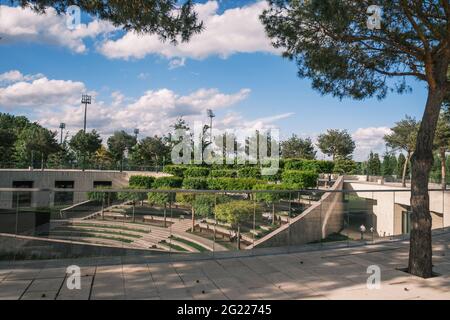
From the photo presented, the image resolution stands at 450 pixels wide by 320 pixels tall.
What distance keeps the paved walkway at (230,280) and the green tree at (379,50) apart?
908 mm

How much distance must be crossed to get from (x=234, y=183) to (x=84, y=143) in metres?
31.6

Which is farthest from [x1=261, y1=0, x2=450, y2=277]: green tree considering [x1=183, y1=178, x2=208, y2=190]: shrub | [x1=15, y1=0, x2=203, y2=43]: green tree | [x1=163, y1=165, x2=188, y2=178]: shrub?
[x1=163, y1=165, x2=188, y2=178]: shrub

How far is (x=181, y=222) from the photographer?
7.25 metres

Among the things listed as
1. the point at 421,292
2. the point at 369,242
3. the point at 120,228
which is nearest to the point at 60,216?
the point at 120,228

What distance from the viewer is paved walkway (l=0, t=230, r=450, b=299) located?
4723 mm

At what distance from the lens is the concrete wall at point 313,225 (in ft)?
25.7

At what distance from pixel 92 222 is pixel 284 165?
98.1 feet

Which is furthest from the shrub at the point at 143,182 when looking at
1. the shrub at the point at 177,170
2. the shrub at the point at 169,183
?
the shrub at the point at 177,170

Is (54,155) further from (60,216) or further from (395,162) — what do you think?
(395,162)

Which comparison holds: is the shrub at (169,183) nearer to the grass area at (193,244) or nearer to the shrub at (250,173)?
the shrub at (250,173)

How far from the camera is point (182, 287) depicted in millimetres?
4984


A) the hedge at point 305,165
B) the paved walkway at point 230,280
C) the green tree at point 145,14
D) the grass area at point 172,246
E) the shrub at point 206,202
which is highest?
the green tree at point 145,14

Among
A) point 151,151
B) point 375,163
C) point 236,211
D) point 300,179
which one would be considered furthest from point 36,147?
point 375,163
